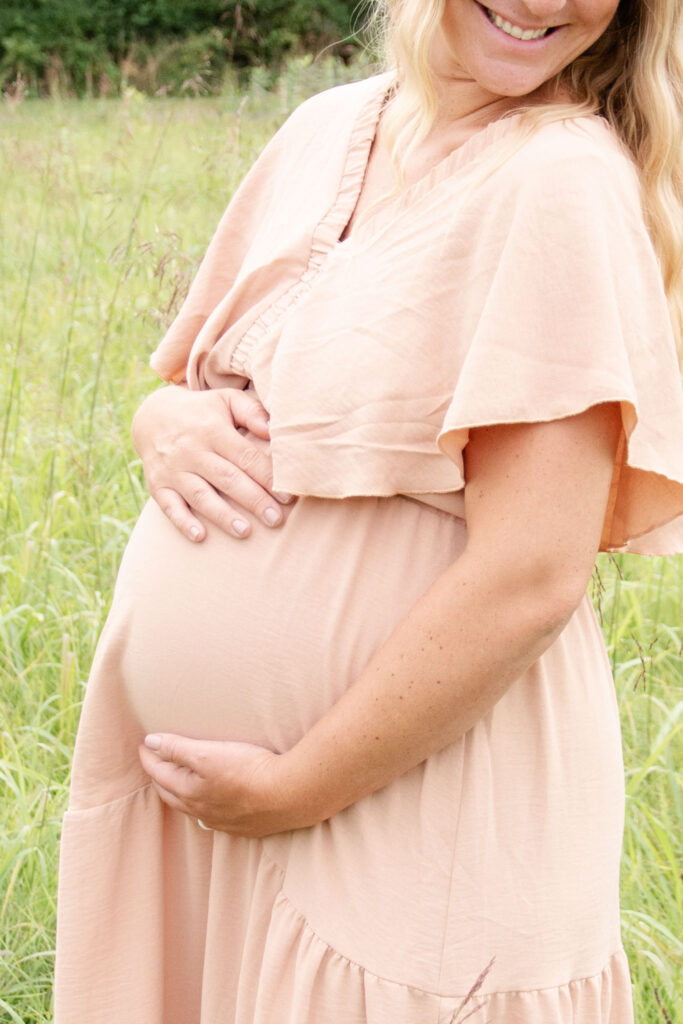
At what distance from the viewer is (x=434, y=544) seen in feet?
4.07

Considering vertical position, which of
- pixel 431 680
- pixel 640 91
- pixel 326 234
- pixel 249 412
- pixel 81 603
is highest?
pixel 640 91

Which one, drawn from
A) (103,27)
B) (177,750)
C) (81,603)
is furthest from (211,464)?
(103,27)

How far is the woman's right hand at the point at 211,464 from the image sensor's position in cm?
134

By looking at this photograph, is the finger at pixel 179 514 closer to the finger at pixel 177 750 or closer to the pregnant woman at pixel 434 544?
the pregnant woman at pixel 434 544

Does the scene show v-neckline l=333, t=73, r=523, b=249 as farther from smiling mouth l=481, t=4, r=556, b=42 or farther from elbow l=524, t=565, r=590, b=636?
elbow l=524, t=565, r=590, b=636

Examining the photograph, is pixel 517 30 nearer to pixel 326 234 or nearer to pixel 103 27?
pixel 326 234

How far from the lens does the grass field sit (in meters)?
1.97

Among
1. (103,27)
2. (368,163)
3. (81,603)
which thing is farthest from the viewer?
(103,27)

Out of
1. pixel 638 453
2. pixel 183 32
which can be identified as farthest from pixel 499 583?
pixel 183 32

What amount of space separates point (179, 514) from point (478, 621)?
1.39 feet

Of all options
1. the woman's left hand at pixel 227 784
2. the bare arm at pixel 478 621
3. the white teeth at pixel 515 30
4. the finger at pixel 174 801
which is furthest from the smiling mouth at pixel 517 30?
the finger at pixel 174 801

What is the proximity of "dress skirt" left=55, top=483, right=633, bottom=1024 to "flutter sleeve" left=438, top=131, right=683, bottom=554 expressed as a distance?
0.63 feet

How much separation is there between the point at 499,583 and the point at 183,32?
17.5 m

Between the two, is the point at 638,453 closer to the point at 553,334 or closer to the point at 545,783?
the point at 553,334
